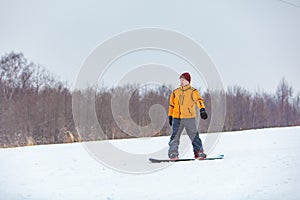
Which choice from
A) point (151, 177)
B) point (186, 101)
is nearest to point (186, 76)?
point (186, 101)

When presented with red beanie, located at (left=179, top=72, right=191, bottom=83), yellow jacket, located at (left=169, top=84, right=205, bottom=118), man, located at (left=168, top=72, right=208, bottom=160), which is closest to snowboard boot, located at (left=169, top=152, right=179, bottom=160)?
man, located at (left=168, top=72, right=208, bottom=160)

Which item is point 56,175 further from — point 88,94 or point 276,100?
point 276,100

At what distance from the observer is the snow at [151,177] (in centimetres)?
452

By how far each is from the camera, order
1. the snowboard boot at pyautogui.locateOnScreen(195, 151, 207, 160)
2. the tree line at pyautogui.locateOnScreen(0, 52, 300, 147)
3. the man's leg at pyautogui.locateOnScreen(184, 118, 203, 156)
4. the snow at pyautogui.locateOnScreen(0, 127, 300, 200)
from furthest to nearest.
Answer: the tree line at pyautogui.locateOnScreen(0, 52, 300, 147) → the man's leg at pyautogui.locateOnScreen(184, 118, 203, 156) → the snowboard boot at pyautogui.locateOnScreen(195, 151, 207, 160) → the snow at pyautogui.locateOnScreen(0, 127, 300, 200)

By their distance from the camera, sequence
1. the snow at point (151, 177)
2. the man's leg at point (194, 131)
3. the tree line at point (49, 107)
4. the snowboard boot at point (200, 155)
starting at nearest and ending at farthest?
the snow at point (151, 177)
the snowboard boot at point (200, 155)
the man's leg at point (194, 131)
the tree line at point (49, 107)

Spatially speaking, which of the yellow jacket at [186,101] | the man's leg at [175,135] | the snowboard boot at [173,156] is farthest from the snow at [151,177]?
the yellow jacket at [186,101]

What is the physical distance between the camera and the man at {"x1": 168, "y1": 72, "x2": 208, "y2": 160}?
6.50 metres

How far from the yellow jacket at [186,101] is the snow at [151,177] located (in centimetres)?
97

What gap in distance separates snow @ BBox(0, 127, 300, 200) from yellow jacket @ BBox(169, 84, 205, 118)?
3.20ft

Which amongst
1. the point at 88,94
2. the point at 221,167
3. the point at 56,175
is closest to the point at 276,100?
the point at 88,94

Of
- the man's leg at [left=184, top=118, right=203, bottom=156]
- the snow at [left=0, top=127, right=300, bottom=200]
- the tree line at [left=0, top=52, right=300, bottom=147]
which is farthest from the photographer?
the tree line at [left=0, top=52, right=300, bottom=147]

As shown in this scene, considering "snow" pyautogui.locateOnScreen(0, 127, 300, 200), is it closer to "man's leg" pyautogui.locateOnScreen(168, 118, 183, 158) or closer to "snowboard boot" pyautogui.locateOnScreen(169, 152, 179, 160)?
"snowboard boot" pyautogui.locateOnScreen(169, 152, 179, 160)

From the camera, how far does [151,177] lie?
5.24 m

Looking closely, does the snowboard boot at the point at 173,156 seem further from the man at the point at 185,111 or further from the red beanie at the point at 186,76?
the red beanie at the point at 186,76
